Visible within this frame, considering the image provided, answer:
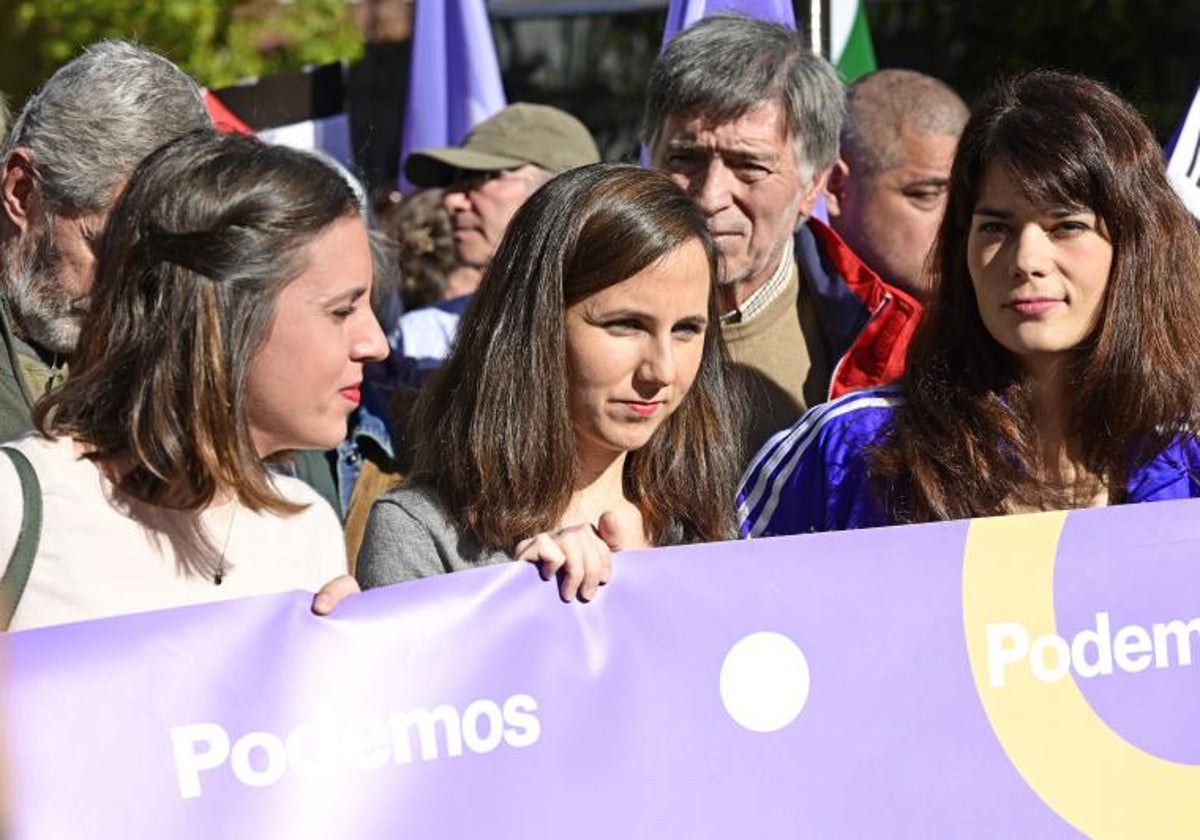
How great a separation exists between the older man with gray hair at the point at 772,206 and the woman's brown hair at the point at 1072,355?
69 cm

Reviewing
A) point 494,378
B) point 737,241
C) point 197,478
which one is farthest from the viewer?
point 737,241

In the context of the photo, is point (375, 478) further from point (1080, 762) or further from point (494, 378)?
point (1080, 762)

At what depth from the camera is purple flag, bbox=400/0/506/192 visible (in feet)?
21.6

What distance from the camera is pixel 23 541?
2.49 metres

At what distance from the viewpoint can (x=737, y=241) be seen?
4.09 m

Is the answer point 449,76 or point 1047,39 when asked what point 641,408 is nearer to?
point 449,76

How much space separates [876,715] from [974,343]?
31.9 inches

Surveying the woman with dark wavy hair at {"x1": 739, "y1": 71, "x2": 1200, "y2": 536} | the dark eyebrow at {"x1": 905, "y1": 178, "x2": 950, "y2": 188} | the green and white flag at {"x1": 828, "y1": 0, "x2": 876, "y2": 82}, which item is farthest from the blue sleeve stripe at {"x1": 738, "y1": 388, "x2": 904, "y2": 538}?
the green and white flag at {"x1": 828, "y1": 0, "x2": 876, "y2": 82}

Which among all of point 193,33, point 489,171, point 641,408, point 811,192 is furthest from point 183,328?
point 193,33

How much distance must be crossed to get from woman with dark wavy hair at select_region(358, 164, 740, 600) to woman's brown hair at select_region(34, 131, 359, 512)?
0.34 m

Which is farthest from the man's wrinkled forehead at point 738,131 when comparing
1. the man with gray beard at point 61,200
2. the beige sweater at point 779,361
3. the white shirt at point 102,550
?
the white shirt at point 102,550

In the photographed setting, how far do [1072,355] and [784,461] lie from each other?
514 millimetres

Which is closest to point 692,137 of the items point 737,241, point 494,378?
point 737,241

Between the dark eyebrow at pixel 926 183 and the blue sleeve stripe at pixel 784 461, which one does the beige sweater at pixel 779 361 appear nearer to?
the blue sleeve stripe at pixel 784 461
